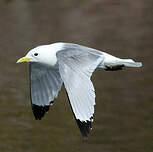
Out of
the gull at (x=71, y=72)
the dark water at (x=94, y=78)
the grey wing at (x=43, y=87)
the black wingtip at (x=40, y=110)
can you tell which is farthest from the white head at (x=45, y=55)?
the dark water at (x=94, y=78)

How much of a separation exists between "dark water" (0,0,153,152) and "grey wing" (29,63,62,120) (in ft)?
4.69

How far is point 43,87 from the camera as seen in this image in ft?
20.2

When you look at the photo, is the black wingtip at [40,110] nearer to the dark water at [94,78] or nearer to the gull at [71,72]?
the gull at [71,72]

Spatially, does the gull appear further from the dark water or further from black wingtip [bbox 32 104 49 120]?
the dark water

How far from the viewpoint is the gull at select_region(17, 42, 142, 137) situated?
16.3 feet

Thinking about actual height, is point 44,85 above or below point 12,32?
above

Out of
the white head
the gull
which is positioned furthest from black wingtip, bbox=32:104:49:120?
the white head

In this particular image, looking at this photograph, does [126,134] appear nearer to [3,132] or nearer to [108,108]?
[108,108]

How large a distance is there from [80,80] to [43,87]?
40.8 inches

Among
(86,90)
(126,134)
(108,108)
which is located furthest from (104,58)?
(108,108)

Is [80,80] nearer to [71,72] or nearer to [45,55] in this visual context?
[71,72]

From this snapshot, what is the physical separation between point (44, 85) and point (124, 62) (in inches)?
34.4

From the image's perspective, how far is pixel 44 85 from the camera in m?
6.16

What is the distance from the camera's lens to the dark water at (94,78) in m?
7.82
